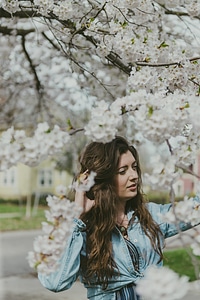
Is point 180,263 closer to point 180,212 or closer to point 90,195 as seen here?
point 90,195

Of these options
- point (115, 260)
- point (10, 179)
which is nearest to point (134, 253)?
point (115, 260)

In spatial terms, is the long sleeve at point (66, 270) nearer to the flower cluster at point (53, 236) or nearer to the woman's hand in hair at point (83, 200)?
the woman's hand in hair at point (83, 200)

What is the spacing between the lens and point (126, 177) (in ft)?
8.14

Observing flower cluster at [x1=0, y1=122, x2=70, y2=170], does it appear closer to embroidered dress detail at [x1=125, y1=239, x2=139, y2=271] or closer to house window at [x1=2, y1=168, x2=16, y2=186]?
embroidered dress detail at [x1=125, y1=239, x2=139, y2=271]

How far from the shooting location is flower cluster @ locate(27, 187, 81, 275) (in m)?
1.84

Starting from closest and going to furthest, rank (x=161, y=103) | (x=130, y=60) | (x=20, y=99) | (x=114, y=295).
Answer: (x=161, y=103) → (x=114, y=295) → (x=130, y=60) → (x=20, y=99)

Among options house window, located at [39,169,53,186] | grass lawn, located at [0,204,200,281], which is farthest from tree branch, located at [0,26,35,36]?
house window, located at [39,169,53,186]

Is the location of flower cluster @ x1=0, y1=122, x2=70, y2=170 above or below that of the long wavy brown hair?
above

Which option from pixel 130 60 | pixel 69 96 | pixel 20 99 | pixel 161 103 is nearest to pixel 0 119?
pixel 20 99

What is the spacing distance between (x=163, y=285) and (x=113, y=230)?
0.91 m

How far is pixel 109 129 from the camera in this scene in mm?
1818

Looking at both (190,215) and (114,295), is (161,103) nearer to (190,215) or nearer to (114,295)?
(190,215)

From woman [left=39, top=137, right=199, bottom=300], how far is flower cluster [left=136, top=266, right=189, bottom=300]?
2.29 ft

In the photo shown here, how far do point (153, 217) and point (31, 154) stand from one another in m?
0.93
